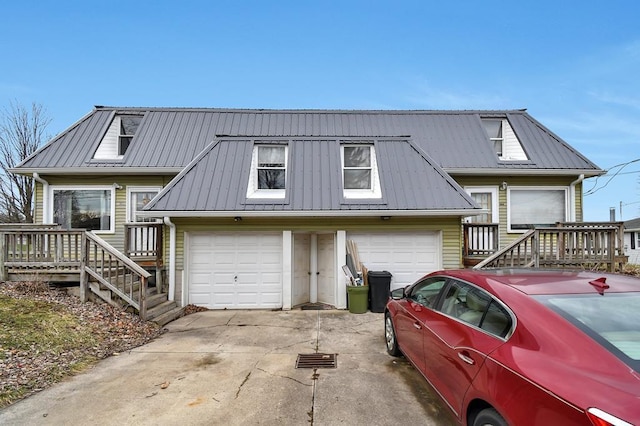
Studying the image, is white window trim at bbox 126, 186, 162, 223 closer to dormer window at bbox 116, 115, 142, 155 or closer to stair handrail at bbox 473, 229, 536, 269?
dormer window at bbox 116, 115, 142, 155

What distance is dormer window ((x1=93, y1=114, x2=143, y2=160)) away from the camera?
10836 millimetres

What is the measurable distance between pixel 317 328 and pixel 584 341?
17.7 ft

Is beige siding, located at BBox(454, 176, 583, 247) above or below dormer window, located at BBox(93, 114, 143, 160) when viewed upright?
below

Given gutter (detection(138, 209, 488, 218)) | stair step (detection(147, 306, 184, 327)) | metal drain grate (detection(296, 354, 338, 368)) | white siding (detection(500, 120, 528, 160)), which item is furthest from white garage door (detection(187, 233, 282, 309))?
white siding (detection(500, 120, 528, 160))

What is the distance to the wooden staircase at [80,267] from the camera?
7012 mm

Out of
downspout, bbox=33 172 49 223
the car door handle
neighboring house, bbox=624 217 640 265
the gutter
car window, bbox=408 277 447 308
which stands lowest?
neighboring house, bbox=624 217 640 265

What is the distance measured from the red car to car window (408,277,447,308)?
20cm

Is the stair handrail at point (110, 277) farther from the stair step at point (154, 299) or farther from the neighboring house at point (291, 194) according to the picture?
the neighboring house at point (291, 194)

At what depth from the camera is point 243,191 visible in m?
8.73

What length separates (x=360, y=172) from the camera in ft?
31.7

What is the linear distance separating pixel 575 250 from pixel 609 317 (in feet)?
23.7

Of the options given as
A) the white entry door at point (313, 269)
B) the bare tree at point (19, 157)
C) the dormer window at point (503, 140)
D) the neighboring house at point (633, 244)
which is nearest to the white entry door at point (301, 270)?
the white entry door at point (313, 269)

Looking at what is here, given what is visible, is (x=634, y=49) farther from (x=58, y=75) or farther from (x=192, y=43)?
(x=58, y=75)

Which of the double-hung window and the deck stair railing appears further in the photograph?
the double-hung window
